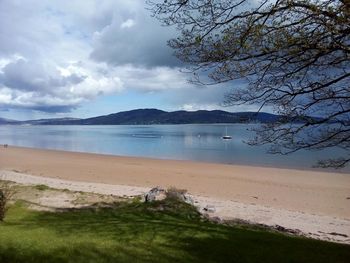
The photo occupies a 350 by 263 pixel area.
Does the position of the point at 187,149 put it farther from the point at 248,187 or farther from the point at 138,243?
the point at 138,243

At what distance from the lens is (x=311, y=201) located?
65.0 ft

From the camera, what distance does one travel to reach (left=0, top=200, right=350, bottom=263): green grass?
6.30m

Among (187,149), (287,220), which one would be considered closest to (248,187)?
(287,220)

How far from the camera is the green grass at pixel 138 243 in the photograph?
6297 millimetres

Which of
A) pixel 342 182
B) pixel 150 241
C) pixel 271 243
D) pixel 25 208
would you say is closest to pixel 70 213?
pixel 25 208

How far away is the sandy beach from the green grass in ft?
16.8

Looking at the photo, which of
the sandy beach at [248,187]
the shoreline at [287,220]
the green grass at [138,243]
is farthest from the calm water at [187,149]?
the shoreline at [287,220]

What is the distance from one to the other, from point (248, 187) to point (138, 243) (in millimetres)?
17194

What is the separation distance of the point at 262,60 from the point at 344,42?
122cm

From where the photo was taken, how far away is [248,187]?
23438 millimetres

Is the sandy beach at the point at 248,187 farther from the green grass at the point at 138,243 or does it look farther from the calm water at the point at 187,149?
the green grass at the point at 138,243

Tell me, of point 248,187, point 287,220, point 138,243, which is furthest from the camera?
point 248,187

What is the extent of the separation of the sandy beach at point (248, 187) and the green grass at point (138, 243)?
5128 millimetres

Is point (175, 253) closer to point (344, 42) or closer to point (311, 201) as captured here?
point (344, 42)
